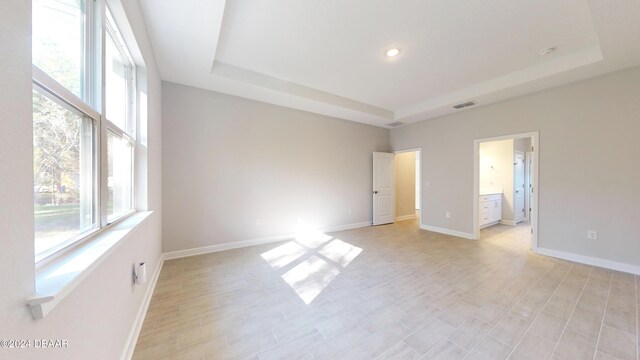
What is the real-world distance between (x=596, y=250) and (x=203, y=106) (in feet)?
20.2

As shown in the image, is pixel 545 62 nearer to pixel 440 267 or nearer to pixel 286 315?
pixel 440 267

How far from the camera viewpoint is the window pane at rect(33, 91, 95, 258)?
0.84 metres

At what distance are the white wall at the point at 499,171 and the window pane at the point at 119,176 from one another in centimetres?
679

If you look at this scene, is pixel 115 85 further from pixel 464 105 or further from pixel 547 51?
pixel 464 105

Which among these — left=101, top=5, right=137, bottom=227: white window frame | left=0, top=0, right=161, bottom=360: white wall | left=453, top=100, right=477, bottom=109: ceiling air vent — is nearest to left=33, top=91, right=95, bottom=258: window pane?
left=101, top=5, right=137, bottom=227: white window frame

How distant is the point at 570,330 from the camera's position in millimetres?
1778

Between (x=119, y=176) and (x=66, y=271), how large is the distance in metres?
1.29

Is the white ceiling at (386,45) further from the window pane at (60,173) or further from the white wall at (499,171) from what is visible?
the white wall at (499,171)

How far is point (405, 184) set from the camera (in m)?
6.54

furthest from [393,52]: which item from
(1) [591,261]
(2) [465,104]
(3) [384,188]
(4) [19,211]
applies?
(1) [591,261]

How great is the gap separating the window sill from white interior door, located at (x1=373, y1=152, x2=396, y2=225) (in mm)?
5105

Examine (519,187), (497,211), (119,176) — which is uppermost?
(119,176)

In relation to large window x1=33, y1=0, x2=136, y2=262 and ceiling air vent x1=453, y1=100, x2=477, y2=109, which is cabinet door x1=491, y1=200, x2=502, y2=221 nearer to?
ceiling air vent x1=453, y1=100, x2=477, y2=109

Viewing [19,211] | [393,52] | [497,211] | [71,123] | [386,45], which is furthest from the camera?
[497,211]
